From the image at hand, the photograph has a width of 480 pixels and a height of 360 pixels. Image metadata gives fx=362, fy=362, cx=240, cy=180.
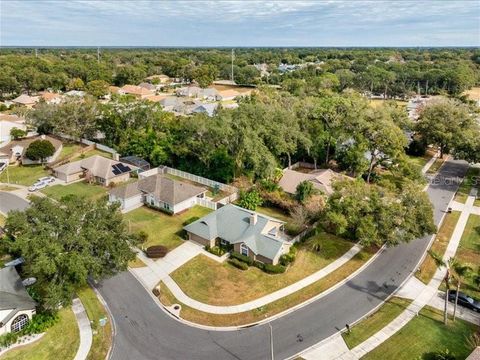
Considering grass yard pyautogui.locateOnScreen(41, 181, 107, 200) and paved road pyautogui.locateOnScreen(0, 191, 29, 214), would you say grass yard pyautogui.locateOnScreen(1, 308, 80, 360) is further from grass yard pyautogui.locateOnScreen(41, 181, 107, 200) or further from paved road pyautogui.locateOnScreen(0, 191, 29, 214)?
grass yard pyautogui.locateOnScreen(41, 181, 107, 200)

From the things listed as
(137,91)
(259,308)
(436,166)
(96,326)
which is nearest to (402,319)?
(259,308)

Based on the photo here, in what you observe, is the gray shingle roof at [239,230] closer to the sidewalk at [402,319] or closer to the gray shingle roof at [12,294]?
the sidewalk at [402,319]

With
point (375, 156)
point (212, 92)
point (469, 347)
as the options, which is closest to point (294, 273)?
point (469, 347)

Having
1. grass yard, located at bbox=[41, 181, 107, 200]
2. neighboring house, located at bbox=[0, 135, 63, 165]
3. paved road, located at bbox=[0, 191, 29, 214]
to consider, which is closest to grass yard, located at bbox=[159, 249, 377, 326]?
grass yard, located at bbox=[41, 181, 107, 200]

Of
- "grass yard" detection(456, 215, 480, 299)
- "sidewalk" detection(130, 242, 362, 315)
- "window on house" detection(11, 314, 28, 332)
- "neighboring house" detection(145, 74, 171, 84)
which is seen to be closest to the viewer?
"window on house" detection(11, 314, 28, 332)

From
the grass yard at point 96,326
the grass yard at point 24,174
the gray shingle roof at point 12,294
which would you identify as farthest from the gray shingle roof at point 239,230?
the grass yard at point 24,174

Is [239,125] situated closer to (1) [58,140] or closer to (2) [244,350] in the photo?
(2) [244,350]
